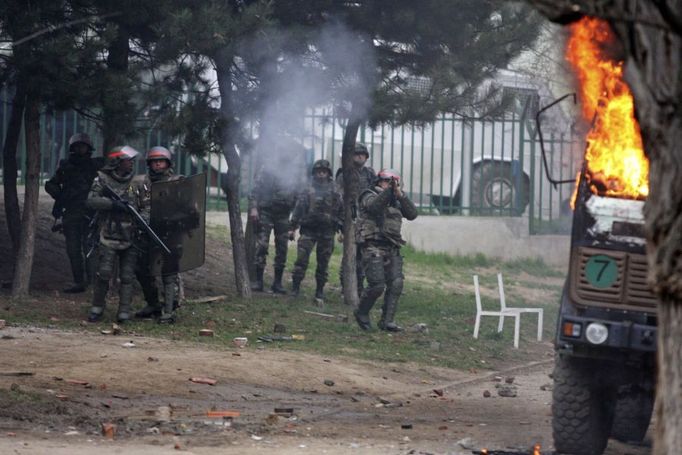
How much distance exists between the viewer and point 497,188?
21.3 m

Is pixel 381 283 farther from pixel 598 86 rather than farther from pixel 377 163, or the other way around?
pixel 377 163

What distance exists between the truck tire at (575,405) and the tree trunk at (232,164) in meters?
7.05

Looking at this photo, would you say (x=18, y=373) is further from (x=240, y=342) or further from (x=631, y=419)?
→ (x=631, y=419)

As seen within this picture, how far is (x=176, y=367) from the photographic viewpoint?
10.1 meters

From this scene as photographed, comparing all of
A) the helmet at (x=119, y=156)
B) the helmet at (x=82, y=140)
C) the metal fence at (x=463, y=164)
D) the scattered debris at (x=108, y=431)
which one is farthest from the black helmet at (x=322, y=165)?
the scattered debris at (x=108, y=431)

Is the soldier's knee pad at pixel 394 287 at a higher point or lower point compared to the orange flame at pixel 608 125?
lower

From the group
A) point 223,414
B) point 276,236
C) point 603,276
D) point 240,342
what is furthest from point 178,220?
point 603,276

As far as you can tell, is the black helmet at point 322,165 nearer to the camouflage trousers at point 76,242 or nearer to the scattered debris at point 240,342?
the camouflage trousers at point 76,242

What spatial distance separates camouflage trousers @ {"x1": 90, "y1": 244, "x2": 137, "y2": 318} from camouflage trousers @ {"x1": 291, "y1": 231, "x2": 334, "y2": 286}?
3.58 m

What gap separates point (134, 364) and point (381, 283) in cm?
394

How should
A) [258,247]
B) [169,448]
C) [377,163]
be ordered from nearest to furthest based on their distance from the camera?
[169,448], [258,247], [377,163]

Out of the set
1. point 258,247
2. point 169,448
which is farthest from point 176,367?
point 258,247

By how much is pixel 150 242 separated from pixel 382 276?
2637mm

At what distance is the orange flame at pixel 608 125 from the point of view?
7.53m
